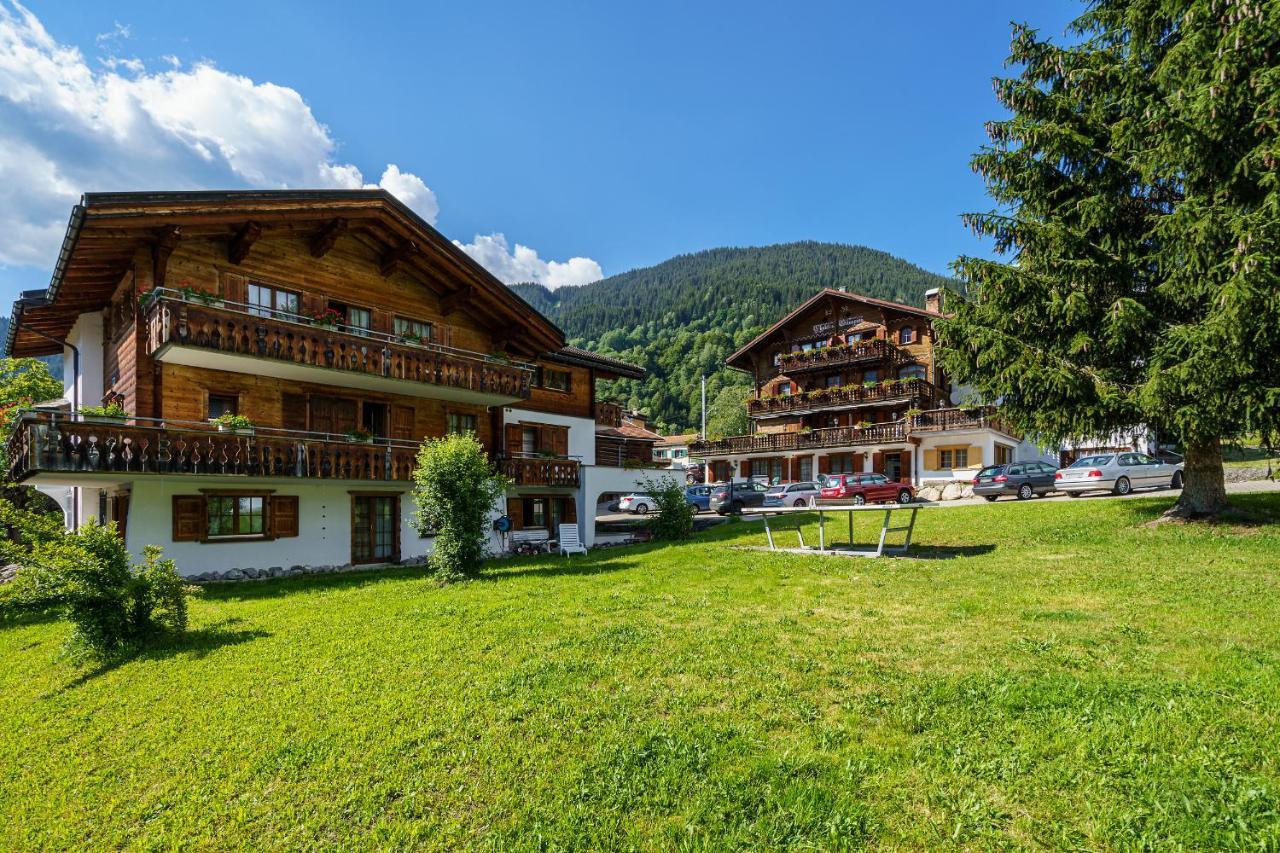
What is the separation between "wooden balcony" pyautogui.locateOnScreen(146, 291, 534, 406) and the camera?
47.2 ft

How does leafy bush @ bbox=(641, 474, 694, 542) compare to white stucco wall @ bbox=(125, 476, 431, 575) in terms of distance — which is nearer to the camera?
white stucco wall @ bbox=(125, 476, 431, 575)

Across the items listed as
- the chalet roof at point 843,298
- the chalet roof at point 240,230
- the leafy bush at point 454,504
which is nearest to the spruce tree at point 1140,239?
the leafy bush at point 454,504

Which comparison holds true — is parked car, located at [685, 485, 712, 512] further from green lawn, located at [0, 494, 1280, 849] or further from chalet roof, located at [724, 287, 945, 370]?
green lawn, located at [0, 494, 1280, 849]

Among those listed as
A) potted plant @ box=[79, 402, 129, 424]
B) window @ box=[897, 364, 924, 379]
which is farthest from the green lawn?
window @ box=[897, 364, 924, 379]

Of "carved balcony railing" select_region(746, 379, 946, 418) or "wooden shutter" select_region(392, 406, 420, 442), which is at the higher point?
"carved balcony railing" select_region(746, 379, 946, 418)

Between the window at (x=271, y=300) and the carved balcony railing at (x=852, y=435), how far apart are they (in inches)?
1160

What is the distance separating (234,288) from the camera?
54.3 feet

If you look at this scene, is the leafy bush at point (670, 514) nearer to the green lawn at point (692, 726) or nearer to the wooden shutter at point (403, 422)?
the wooden shutter at point (403, 422)

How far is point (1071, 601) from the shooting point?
8.52 meters

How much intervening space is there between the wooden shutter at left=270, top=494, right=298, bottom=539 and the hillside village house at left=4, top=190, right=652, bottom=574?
0.18 ft

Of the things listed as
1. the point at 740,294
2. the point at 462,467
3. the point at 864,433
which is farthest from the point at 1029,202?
the point at 740,294

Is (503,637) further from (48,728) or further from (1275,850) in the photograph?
(1275,850)

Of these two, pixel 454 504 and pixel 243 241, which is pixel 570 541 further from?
pixel 243 241

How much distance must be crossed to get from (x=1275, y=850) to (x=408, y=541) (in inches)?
759
